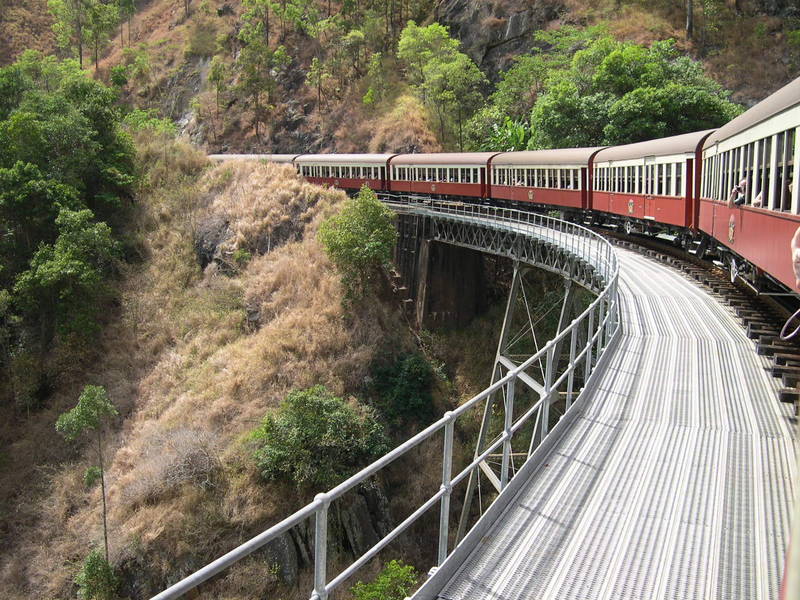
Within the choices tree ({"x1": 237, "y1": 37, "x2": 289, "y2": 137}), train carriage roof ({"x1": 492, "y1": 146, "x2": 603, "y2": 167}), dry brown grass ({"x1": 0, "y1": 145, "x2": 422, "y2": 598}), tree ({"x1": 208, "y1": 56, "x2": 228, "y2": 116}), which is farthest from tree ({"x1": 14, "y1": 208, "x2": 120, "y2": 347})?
tree ({"x1": 208, "y1": 56, "x2": 228, "y2": 116})

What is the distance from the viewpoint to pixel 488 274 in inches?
1303

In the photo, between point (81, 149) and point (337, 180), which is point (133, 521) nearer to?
point (81, 149)

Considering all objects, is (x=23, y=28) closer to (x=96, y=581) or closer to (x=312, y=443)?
(x=312, y=443)

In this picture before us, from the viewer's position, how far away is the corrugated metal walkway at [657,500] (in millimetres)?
4434

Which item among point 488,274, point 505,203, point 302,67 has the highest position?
point 302,67

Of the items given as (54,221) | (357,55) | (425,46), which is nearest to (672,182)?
(54,221)

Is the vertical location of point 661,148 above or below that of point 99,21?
below

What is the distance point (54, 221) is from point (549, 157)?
1992 centimetres

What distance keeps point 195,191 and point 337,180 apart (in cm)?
805

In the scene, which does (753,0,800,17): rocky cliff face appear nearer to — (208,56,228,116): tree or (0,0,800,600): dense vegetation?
(0,0,800,600): dense vegetation

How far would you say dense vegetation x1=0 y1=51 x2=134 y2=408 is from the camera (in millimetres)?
25281

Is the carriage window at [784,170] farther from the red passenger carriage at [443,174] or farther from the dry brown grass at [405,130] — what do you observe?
the dry brown grass at [405,130]

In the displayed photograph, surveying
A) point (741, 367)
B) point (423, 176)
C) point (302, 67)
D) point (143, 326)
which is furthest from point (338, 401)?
point (302, 67)

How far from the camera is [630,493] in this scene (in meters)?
5.68
